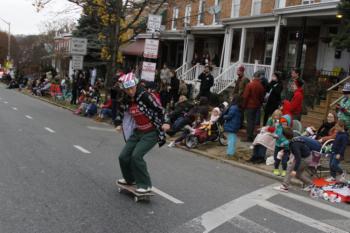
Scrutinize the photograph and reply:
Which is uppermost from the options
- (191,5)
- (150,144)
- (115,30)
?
(191,5)

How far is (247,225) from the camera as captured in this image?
6.18 metres

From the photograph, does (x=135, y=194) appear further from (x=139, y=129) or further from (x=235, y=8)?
(x=235, y=8)

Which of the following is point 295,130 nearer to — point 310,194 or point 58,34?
point 310,194

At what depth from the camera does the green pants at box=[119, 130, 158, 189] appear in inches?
272

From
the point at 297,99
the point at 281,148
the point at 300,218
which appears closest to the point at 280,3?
the point at 297,99

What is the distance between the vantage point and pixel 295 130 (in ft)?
35.4

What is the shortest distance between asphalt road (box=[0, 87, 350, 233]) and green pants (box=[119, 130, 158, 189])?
325mm

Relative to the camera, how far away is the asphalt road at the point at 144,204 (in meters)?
5.90

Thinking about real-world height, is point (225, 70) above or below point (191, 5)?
below

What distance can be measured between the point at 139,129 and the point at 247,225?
7.16 feet

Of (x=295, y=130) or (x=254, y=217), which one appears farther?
(x=295, y=130)

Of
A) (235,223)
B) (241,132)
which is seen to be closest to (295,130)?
(241,132)

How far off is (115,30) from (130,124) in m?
14.8

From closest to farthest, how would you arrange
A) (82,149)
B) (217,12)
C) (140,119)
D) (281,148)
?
1. (140,119)
2. (281,148)
3. (82,149)
4. (217,12)
